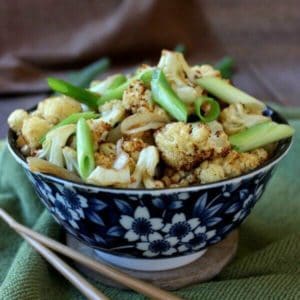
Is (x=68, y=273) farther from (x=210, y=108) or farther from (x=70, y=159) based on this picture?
(x=210, y=108)

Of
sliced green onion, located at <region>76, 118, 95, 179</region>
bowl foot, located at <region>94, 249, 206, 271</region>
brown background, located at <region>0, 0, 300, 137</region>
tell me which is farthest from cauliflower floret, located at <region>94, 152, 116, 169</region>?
brown background, located at <region>0, 0, 300, 137</region>

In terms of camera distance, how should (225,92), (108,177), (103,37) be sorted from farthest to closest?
(103,37), (225,92), (108,177)

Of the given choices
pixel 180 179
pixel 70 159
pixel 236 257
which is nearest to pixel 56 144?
pixel 70 159

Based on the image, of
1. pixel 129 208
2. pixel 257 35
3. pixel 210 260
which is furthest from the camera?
pixel 257 35

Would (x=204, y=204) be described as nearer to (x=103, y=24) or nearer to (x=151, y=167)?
(x=151, y=167)

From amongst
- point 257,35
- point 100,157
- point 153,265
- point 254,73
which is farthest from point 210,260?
point 257,35

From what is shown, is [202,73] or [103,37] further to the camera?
[103,37]
